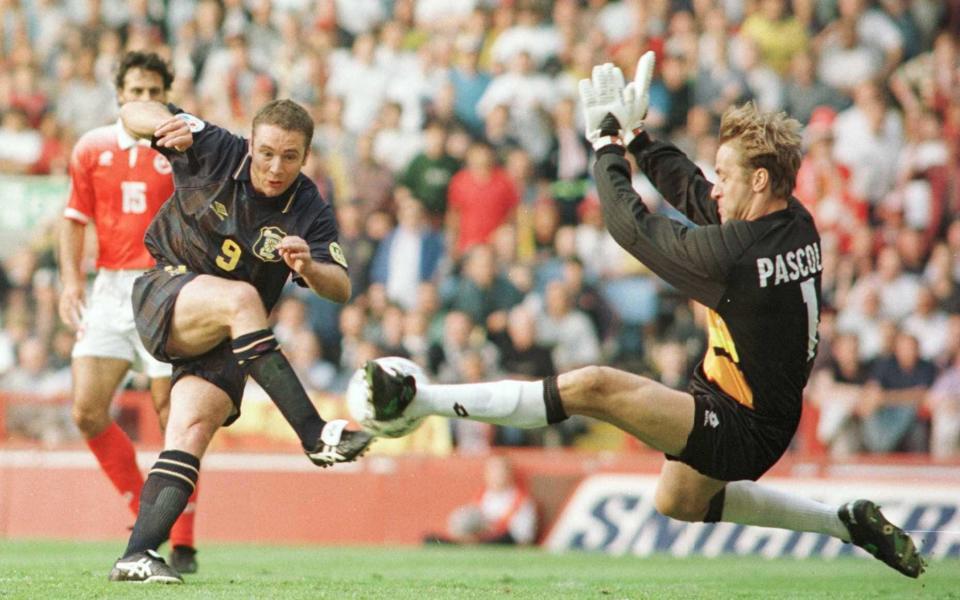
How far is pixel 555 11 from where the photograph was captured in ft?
57.6

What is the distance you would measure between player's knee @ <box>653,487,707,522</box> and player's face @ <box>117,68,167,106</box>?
3.73 m

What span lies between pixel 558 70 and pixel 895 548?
396 inches

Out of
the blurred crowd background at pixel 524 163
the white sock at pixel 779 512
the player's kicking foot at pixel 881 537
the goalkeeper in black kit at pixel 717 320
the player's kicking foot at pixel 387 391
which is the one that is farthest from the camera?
the blurred crowd background at pixel 524 163

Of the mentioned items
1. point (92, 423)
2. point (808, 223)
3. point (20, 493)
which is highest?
point (808, 223)

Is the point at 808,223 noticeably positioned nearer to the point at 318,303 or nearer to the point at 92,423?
the point at 92,423

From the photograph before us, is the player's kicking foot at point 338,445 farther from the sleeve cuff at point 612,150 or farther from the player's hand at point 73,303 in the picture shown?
the player's hand at point 73,303

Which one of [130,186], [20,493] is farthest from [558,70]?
[130,186]

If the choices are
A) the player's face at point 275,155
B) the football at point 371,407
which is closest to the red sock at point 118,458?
the player's face at point 275,155

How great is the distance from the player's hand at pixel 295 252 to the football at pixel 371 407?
70 centimetres

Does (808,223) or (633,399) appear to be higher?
→ (808,223)

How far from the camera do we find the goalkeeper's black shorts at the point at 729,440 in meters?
6.77

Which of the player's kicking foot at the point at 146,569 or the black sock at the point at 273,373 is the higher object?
the black sock at the point at 273,373

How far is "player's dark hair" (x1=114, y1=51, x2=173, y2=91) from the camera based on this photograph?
28.8 ft

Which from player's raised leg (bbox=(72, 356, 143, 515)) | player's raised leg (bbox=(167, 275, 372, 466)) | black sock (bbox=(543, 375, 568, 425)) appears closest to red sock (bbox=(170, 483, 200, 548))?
player's raised leg (bbox=(72, 356, 143, 515))
